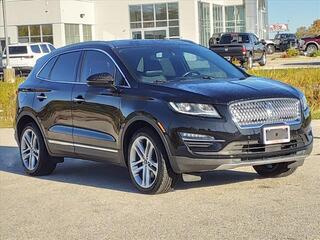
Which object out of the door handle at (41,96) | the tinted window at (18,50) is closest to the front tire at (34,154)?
the door handle at (41,96)

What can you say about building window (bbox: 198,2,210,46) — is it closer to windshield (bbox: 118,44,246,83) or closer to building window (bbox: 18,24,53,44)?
building window (bbox: 18,24,53,44)

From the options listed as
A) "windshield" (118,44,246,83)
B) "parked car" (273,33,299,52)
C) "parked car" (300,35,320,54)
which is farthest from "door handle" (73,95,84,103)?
"parked car" (273,33,299,52)

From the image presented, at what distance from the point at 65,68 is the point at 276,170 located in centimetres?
309

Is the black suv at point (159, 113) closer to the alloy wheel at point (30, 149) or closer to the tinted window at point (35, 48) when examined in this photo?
the alloy wheel at point (30, 149)

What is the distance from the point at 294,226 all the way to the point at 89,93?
341 cm

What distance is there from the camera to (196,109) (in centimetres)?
737

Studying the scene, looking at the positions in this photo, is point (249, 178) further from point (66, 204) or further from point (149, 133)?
point (66, 204)

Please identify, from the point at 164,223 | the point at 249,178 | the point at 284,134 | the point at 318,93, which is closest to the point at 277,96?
the point at 284,134

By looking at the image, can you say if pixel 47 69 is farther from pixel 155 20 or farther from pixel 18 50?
pixel 155 20

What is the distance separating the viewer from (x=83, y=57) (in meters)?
9.05

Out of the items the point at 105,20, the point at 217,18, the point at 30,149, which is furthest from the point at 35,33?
the point at 30,149

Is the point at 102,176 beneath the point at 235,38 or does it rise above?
beneath

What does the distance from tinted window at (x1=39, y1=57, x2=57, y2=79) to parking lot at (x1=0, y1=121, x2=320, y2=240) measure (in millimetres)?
1417

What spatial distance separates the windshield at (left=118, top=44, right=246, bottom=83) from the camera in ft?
27.1
